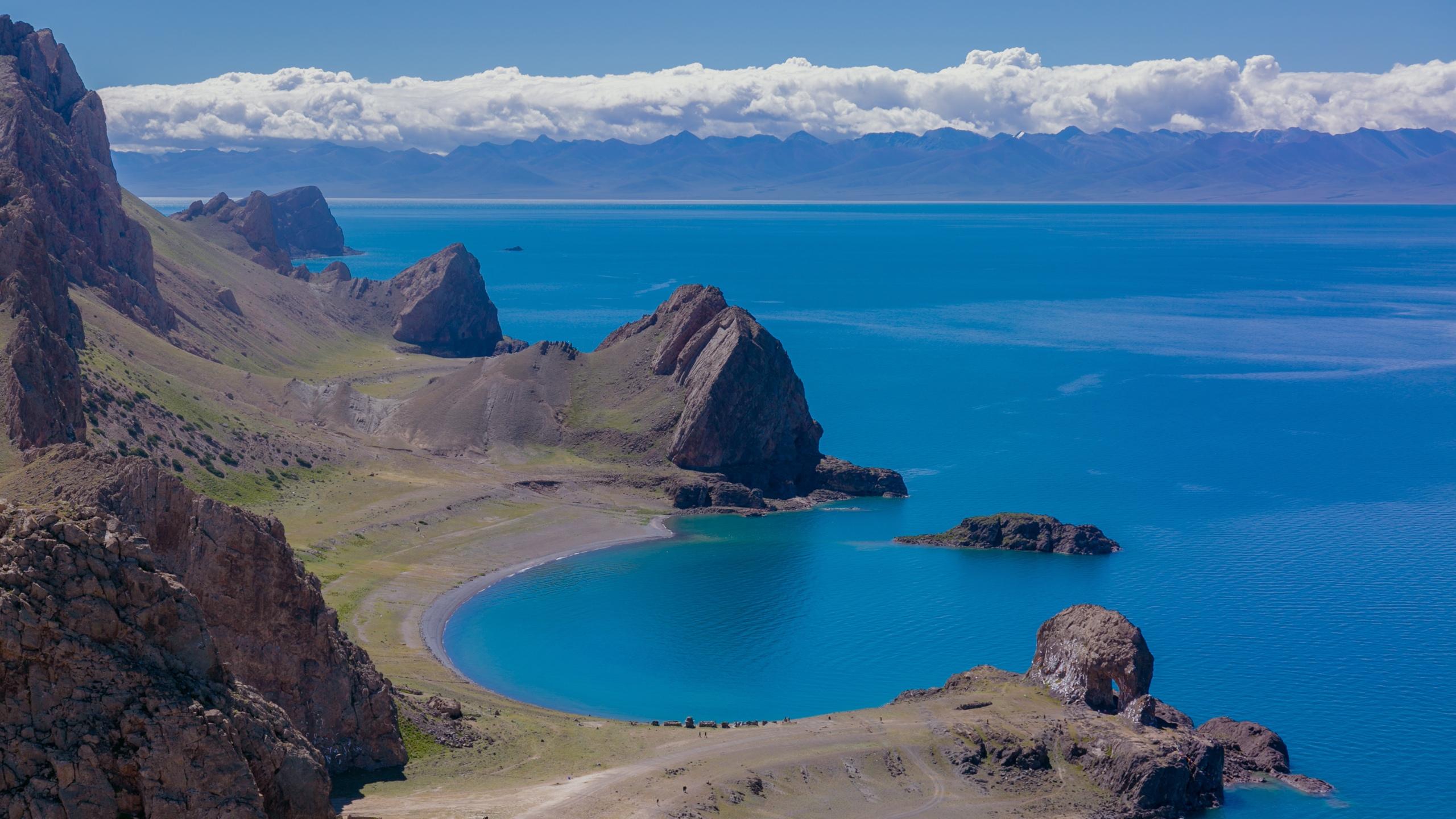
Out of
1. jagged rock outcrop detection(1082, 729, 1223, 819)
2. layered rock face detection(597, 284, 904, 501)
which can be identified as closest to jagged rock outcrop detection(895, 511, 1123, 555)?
layered rock face detection(597, 284, 904, 501)

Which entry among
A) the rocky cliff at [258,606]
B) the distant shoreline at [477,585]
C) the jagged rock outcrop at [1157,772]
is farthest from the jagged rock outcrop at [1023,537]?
the rocky cliff at [258,606]

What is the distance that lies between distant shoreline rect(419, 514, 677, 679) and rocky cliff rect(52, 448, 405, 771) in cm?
2831

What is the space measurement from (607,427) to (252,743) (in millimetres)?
118860

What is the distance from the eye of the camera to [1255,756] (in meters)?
76.7

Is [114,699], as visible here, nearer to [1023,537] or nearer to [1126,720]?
[1126,720]

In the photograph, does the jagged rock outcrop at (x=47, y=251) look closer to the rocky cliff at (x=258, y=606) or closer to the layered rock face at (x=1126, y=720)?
the rocky cliff at (x=258, y=606)

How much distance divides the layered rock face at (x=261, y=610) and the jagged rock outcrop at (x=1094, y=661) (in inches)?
1502

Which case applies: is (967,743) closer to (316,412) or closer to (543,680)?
(543,680)

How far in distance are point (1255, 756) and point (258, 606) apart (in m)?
52.3

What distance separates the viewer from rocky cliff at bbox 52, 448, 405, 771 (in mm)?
60625

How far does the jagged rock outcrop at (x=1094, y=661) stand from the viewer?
254ft

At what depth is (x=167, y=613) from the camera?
4234 centimetres

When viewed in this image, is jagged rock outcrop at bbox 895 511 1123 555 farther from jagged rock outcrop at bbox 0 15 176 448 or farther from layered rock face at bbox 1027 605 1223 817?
jagged rock outcrop at bbox 0 15 176 448

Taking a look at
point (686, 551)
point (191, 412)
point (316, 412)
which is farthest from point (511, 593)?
point (316, 412)
